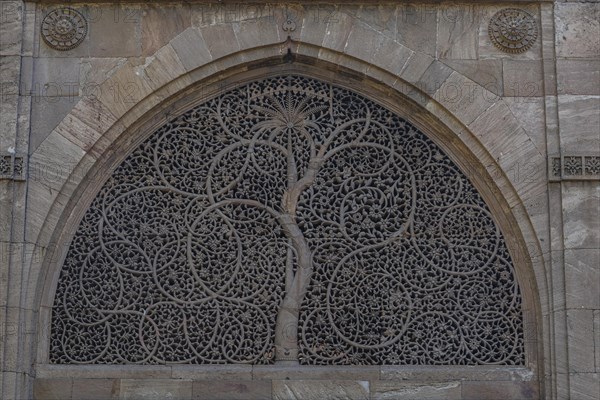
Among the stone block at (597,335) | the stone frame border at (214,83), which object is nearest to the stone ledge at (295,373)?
the stone frame border at (214,83)

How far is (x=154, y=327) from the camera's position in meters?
11.2

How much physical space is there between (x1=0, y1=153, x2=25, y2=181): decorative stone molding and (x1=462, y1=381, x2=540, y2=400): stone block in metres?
4.50

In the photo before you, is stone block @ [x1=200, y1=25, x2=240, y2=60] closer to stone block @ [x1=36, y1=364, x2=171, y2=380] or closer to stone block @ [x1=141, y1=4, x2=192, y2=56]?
stone block @ [x1=141, y1=4, x2=192, y2=56]

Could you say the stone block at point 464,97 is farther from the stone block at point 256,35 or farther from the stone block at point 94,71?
the stone block at point 94,71

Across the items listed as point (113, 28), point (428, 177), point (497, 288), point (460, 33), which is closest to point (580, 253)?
point (497, 288)

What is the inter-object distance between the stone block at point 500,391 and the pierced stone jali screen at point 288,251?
0.77 feet

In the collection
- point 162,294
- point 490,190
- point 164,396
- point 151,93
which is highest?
point 151,93

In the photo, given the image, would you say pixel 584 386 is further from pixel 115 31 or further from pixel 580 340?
pixel 115 31

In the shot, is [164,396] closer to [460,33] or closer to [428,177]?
[428,177]

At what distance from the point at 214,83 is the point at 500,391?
396 cm

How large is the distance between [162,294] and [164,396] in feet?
3.10

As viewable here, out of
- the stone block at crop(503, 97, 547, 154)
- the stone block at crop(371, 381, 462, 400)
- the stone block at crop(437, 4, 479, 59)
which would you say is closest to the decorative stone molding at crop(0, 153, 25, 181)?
the stone block at crop(371, 381, 462, 400)

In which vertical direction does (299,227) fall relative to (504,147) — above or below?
below

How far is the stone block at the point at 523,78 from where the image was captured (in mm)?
11461
